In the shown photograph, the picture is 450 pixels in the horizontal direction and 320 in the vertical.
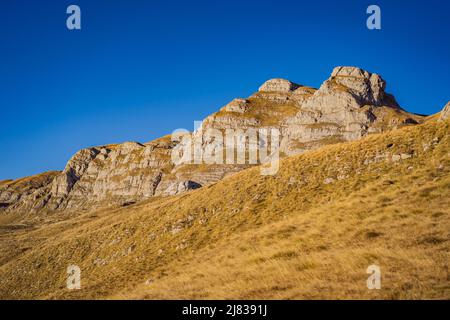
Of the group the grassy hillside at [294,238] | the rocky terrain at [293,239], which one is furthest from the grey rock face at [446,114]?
the grassy hillside at [294,238]

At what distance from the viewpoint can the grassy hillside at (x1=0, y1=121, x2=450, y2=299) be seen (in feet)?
50.1

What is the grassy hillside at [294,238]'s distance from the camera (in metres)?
15.3

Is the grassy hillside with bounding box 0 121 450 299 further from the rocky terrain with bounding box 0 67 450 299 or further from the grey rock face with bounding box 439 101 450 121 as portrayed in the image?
the grey rock face with bounding box 439 101 450 121

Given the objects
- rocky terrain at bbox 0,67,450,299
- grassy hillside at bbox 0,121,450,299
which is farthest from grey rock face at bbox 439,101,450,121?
grassy hillside at bbox 0,121,450,299

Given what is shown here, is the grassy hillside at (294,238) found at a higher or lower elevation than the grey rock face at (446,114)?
lower

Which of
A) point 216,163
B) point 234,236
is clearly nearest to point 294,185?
point 234,236

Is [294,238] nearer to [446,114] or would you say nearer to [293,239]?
[293,239]

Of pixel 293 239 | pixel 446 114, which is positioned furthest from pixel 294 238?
pixel 446 114

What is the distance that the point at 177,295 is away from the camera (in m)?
17.5

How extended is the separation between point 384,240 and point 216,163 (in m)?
174

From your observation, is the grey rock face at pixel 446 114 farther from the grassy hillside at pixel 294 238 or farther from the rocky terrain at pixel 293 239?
the grassy hillside at pixel 294 238

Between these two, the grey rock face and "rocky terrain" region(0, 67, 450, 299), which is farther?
the grey rock face

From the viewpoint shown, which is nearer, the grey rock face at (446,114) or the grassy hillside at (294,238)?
the grassy hillside at (294,238)
